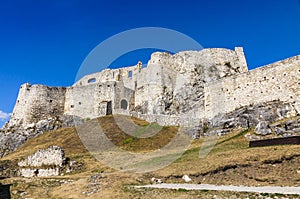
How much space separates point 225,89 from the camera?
33500 mm

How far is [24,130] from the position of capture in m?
38.9

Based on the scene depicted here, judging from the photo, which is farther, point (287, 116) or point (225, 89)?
point (225, 89)

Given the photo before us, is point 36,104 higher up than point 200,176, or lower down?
higher up

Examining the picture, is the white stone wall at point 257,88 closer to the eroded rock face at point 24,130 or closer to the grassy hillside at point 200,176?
the grassy hillside at point 200,176

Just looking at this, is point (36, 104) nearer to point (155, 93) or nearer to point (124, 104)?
point (124, 104)

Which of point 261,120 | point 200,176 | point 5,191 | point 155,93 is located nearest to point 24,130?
point 155,93

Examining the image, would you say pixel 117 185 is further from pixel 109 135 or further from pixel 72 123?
pixel 72 123

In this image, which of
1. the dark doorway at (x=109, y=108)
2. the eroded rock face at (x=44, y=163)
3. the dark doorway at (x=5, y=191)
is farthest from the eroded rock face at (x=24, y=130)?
the dark doorway at (x=5, y=191)

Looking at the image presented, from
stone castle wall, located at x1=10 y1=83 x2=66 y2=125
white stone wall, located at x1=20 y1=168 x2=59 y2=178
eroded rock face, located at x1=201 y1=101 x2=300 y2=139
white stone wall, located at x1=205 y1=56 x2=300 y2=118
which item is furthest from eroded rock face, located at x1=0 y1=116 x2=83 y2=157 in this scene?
eroded rock face, located at x1=201 y1=101 x2=300 y2=139

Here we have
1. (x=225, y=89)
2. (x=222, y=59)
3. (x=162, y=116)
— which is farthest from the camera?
(x=222, y=59)

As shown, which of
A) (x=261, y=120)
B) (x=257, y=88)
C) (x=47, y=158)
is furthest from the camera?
(x=257, y=88)

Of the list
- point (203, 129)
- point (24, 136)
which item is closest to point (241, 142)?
point (203, 129)

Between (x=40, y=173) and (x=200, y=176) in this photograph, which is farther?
(x=40, y=173)

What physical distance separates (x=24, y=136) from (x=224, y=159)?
30.4 meters
